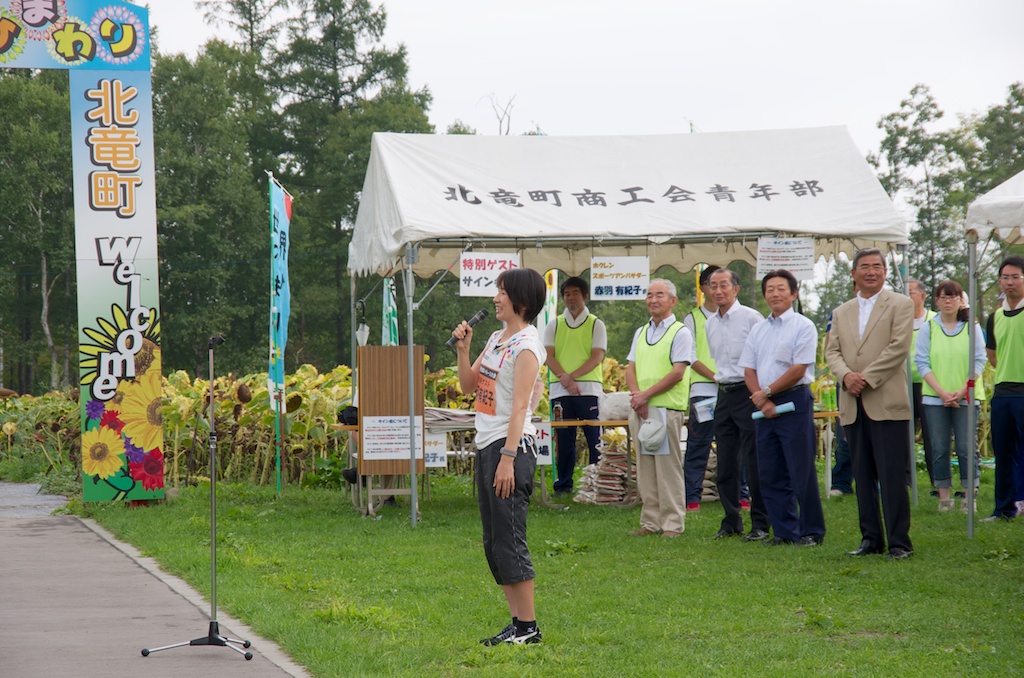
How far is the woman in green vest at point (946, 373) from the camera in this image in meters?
9.63

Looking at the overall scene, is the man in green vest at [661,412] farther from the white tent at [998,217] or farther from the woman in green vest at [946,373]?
the woman in green vest at [946,373]

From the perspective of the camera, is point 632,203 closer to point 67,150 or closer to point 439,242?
point 439,242

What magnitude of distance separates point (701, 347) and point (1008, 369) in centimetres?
255

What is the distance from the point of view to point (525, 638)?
5324 millimetres

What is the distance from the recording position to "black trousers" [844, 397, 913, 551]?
7391 mm

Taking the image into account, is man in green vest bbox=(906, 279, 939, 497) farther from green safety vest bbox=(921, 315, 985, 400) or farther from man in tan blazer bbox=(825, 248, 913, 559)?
man in tan blazer bbox=(825, 248, 913, 559)

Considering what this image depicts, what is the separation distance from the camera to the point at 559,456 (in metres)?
11.6

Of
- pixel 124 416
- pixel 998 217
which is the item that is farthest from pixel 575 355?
pixel 998 217

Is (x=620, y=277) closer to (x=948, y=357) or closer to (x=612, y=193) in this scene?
(x=612, y=193)

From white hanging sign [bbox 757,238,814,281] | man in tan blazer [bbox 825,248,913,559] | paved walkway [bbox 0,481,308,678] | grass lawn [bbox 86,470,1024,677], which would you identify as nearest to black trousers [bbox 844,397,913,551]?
man in tan blazer [bbox 825,248,913,559]

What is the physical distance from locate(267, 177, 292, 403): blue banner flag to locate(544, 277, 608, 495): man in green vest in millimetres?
2667

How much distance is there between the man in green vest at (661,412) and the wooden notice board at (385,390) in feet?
6.70

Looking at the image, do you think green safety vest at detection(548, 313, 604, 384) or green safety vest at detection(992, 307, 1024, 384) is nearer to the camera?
green safety vest at detection(992, 307, 1024, 384)

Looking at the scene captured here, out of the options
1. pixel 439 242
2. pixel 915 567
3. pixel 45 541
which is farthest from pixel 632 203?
pixel 45 541
